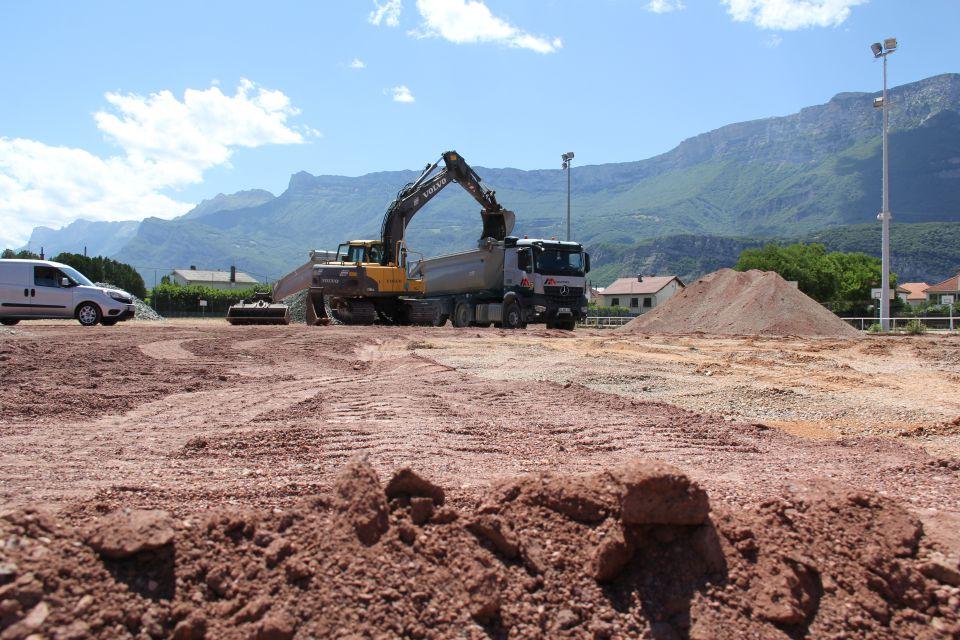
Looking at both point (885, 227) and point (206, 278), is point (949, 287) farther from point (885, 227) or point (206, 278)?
point (206, 278)

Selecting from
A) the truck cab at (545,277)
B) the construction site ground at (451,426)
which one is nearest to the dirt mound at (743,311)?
the truck cab at (545,277)

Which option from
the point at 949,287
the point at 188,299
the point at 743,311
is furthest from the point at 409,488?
the point at 949,287

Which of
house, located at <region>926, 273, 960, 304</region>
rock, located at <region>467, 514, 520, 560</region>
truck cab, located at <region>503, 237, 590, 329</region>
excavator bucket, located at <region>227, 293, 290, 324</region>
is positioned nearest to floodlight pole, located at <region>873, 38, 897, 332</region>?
truck cab, located at <region>503, 237, 590, 329</region>

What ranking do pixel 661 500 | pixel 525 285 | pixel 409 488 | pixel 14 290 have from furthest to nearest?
pixel 525 285
pixel 14 290
pixel 409 488
pixel 661 500

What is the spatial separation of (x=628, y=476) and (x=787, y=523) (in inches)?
33.1

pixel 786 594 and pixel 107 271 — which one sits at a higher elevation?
pixel 107 271

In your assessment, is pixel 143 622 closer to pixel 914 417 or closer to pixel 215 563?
pixel 215 563

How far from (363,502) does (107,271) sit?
243 feet

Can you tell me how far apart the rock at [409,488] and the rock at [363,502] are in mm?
64

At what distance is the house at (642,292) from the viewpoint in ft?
328

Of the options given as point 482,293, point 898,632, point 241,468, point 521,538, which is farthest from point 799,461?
point 482,293

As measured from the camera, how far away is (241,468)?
4.48 m

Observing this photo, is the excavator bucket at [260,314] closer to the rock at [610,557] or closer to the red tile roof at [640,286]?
the rock at [610,557]

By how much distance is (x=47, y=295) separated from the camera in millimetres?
20094
